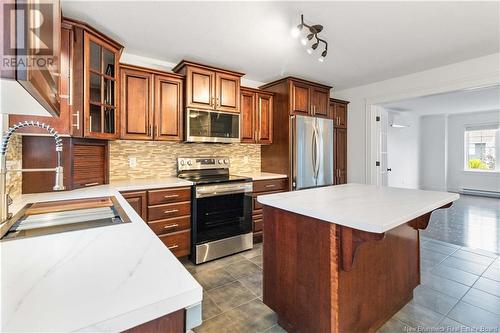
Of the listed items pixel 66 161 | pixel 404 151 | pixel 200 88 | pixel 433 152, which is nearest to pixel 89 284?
pixel 66 161

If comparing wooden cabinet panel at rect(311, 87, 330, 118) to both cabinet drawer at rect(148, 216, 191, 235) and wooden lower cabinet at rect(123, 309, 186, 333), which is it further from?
wooden lower cabinet at rect(123, 309, 186, 333)

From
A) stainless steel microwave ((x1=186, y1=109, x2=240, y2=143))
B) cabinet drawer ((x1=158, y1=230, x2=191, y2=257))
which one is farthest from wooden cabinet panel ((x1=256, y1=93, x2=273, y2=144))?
cabinet drawer ((x1=158, y1=230, x2=191, y2=257))

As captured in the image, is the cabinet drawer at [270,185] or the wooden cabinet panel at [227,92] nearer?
the wooden cabinet panel at [227,92]

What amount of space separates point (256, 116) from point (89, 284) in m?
3.31

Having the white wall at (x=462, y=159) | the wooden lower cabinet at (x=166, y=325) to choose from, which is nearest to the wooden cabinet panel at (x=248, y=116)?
the wooden lower cabinet at (x=166, y=325)

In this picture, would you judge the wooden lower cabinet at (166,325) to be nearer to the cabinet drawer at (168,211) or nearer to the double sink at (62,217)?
the double sink at (62,217)

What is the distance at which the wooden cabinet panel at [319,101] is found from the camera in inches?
153

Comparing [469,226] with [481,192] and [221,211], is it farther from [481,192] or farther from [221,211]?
[221,211]

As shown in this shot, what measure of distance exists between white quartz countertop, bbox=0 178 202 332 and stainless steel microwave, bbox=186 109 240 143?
216 centimetres

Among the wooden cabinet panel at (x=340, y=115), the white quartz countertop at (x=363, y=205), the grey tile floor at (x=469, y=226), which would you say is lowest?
the grey tile floor at (x=469, y=226)

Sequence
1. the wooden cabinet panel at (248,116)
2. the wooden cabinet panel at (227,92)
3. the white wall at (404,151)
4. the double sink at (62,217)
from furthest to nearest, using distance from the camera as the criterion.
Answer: the white wall at (404,151), the wooden cabinet panel at (248,116), the wooden cabinet panel at (227,92), the double sink at (62,217)

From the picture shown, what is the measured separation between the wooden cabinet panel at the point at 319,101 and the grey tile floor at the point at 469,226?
2.45m

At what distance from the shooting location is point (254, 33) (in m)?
2.43

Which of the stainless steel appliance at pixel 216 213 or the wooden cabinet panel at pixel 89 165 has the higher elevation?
the wooden cabinet panel at pixel 89 165
